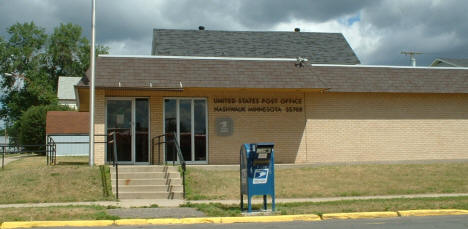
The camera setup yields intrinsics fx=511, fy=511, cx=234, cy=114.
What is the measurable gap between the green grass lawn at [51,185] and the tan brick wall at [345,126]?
3.86m

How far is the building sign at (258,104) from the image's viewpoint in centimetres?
1834

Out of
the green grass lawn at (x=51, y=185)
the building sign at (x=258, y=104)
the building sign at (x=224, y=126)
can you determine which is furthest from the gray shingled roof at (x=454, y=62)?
the green grass lawn at (x=51, y=185)

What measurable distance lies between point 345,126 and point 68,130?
22.7m

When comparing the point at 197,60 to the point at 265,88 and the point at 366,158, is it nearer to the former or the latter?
the point at 265,88

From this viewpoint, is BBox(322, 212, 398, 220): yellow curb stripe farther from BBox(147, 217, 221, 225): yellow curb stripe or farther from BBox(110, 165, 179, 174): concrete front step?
BBox(110, 165, 179, 174): concrete front step

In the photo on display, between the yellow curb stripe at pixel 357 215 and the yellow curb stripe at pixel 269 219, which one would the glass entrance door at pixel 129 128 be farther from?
the yellow curb stripe at pixel 357 215

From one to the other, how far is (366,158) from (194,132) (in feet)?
21.7

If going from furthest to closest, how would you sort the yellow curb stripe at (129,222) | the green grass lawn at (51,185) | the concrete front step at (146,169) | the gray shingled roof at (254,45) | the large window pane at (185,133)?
the gray shingled roof at (254,45) → the large window pane at (185,133) → the concrete front step at (146,169) → the green grass lawn at (51,185) → the yellow curb stripe at (129,222)

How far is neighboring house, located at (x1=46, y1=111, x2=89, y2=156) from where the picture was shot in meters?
35.2

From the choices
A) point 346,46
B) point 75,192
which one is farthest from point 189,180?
point 346,46

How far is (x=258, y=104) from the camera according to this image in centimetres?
1862

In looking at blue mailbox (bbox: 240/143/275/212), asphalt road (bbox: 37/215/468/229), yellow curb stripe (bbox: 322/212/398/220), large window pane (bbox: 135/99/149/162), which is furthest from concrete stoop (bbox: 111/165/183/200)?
yellow curb stripe (bbox: 322/212/398/220)

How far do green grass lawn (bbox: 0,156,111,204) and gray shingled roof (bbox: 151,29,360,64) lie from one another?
12660mm

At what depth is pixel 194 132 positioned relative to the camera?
18.0 metres
